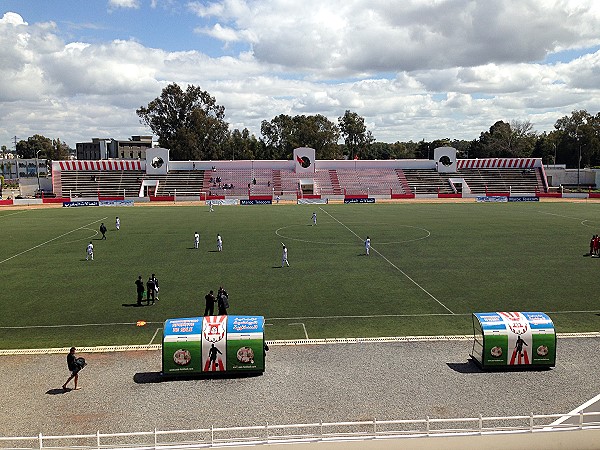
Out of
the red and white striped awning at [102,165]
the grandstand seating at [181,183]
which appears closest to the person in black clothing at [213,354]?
the grandstand seating at [181,183]

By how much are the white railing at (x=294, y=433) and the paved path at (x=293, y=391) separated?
51cm

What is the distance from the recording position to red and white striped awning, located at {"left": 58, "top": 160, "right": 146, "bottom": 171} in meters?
91.1

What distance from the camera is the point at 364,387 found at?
14.9 meters

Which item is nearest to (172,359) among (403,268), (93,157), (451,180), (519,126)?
(403,268)

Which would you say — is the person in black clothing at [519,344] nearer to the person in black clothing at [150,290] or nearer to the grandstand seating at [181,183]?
the person in black clothing at [150,290]

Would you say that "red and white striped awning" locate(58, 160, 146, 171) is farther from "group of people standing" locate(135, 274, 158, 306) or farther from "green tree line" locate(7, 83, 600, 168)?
"group of people standing" locate(135, 274, 158, 306)

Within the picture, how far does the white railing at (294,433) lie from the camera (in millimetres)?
10781

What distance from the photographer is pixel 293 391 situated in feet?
48.1

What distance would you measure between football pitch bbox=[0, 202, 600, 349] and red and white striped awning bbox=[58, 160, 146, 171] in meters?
39.7

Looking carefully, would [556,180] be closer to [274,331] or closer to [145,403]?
[274,331]

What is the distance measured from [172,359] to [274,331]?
541cm

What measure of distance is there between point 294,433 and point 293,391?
228 cm

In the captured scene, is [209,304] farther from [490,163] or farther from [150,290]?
[490,163]

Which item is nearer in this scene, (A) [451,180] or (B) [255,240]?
(B) [255,240]
